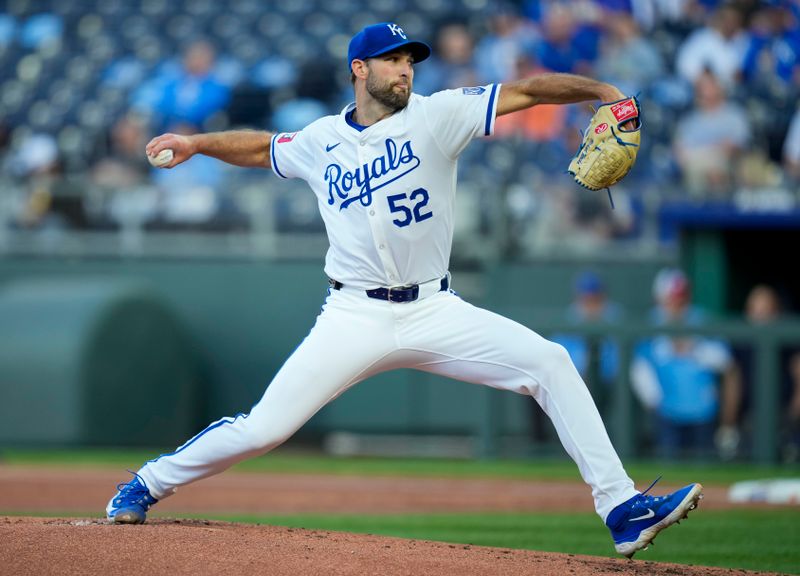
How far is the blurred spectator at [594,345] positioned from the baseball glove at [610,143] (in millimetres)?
5722

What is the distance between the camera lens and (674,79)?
39.3 feet

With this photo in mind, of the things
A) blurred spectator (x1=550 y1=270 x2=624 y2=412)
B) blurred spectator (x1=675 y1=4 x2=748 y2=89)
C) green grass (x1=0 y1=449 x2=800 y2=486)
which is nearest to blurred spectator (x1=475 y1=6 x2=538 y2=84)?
blurred spectator (x1=675 y1=4 x2=748 y2=89)

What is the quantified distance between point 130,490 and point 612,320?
20.5 feet

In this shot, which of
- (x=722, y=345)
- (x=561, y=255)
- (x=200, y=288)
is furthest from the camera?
(x=200, y=288)

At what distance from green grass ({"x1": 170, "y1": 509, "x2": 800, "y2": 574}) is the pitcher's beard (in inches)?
88.7

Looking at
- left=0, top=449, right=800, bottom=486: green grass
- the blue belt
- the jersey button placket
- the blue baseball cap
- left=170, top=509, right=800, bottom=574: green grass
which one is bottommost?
left=0, top=449, right=800, bottom=486: green grass

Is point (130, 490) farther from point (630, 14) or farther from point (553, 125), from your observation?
point (630, 14)

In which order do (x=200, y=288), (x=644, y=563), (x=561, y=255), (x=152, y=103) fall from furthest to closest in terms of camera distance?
1. (x=152, y=103)
2. (x=200, y=288)
3. (x=561, y=255)
4. (x=644, y=563)

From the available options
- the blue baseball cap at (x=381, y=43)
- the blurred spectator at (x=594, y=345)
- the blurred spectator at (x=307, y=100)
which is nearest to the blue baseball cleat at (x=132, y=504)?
the blue baseball cap at (x=381, y=43)

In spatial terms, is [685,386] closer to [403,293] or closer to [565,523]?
[565,523]

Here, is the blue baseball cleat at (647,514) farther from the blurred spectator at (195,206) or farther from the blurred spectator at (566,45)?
the blurred spectator at (566,45)

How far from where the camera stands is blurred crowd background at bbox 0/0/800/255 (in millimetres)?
10992

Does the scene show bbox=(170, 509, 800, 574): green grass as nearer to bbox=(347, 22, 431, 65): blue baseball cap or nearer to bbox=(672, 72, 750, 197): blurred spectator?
bbox=(347, 22, 431, 65): blue baseball cap

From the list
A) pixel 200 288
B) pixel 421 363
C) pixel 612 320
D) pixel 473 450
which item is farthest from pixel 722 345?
pixel 421 363
